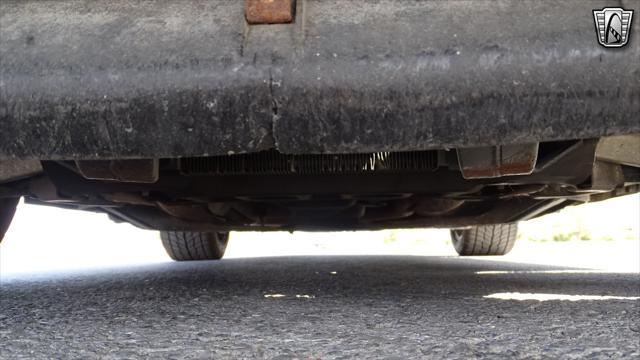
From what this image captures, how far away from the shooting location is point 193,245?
3.82 metres

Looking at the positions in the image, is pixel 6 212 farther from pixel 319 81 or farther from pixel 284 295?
pixel 319 81

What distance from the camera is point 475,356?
107cm

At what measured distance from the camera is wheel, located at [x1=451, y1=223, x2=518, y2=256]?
13.7ft

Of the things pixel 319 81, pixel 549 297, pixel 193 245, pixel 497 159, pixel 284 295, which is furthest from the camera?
pixel 193 245

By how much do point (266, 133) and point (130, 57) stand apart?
0.28 meters

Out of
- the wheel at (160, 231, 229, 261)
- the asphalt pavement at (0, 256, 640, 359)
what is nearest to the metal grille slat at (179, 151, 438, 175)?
the asphalt pavement at (0, 256, 640, 359)

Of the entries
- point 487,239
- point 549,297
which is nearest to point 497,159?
point 549,297

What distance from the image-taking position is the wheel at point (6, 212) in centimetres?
183

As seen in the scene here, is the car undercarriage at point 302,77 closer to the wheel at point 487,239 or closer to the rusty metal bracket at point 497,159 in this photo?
the rusty metal bracket at point 497,159

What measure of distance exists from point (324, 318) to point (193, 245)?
247cm

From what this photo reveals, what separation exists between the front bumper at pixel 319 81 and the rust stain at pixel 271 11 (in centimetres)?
2

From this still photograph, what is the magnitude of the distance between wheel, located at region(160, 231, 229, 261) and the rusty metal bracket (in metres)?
2.73

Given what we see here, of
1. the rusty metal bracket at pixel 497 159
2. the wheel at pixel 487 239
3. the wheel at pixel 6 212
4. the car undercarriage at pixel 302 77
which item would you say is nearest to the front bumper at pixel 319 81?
the car undercarriage at pixel 302 77

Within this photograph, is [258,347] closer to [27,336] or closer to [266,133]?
[266,133]
